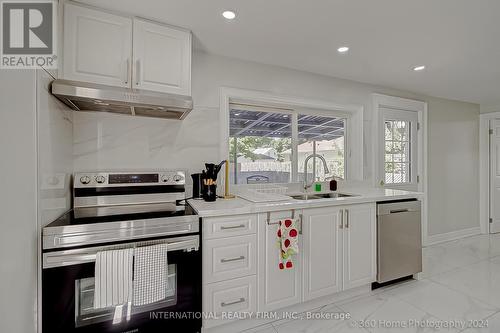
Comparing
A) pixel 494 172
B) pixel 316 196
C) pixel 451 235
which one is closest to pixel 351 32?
pixel 316 196

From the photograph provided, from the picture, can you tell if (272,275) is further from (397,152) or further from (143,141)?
(397,152)

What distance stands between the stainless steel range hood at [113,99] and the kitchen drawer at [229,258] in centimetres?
97

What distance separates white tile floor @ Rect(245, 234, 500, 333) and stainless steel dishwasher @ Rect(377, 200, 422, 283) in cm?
19

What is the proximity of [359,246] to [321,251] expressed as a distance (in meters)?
0.43

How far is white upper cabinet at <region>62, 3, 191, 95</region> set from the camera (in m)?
1.45

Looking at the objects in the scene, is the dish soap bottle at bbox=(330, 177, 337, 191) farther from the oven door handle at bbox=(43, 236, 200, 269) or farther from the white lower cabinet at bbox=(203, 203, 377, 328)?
the oven door handle at bbox=(43, 236, 200, 269)

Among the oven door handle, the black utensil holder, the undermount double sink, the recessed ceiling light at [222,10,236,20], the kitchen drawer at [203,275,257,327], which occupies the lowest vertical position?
the kitchen drawer at [203,275,257,327]

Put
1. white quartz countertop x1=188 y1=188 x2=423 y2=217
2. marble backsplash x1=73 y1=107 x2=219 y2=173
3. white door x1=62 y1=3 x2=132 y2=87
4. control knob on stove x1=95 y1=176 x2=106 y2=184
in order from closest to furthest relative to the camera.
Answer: white door x1=62 y1=3 x2=132 y2=87 → white quartz countertop x1=188 y1=188 x2=423 y2=217 → control knob on stove x1=95 y1=176 x2=106 y2=184 → marble backsplash x1=73 y1=107 x2=219 y2=173

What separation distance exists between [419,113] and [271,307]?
337 cm

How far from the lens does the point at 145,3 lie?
4.86 ft

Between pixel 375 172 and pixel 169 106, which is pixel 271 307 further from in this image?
pixel 375 172

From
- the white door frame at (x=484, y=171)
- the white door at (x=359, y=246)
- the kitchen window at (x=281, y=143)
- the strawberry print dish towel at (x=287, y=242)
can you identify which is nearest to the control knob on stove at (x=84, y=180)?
the kitchen window at (x=281, y=143)

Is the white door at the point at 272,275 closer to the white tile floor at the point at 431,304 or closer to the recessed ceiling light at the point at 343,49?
the white tile floor at the point at 431,304

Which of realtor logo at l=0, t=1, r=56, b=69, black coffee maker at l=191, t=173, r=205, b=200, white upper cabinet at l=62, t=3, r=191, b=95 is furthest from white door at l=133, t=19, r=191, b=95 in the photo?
black coffee maker at l=191, t=173, r=205, b=200
